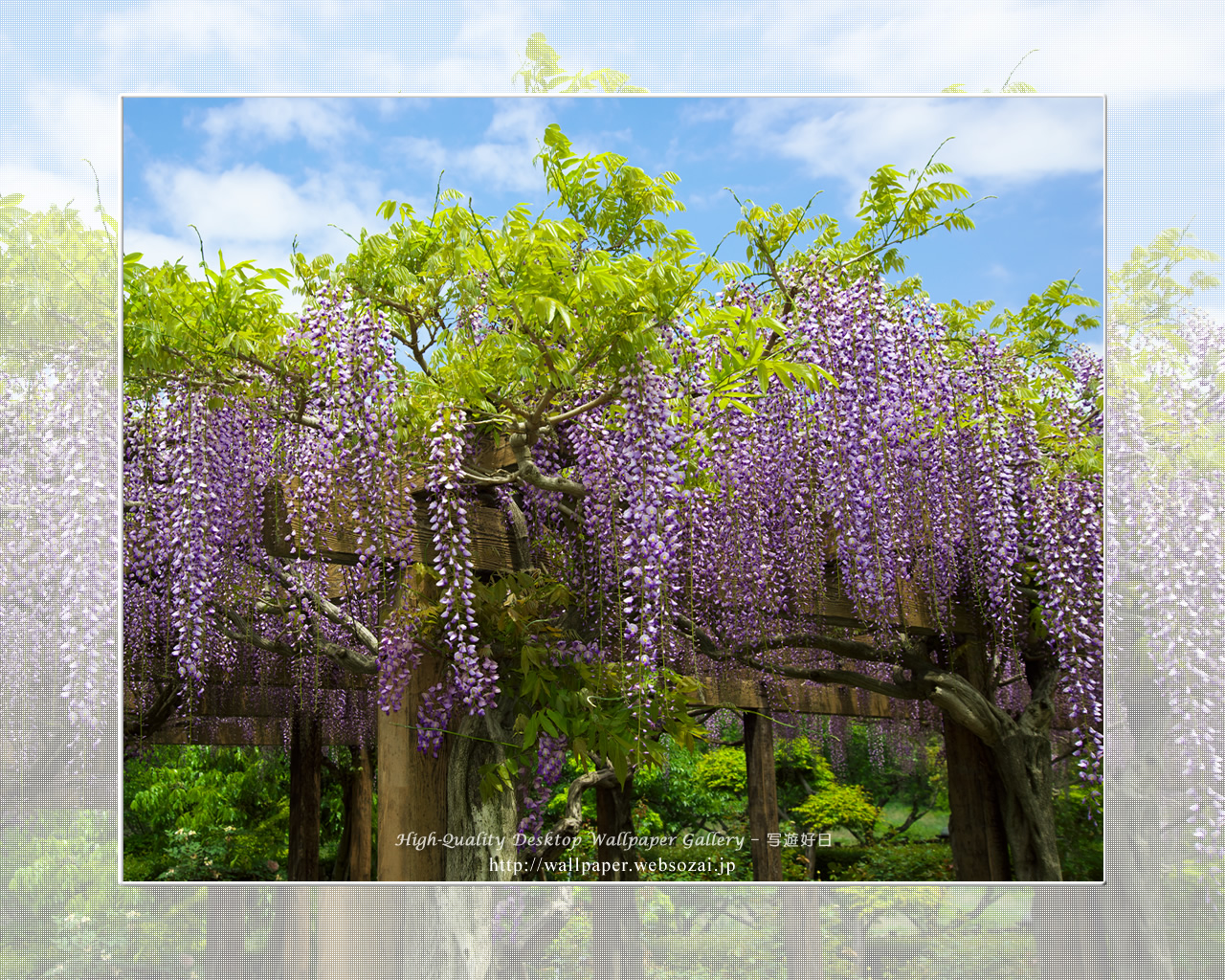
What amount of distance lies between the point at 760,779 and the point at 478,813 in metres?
2.25

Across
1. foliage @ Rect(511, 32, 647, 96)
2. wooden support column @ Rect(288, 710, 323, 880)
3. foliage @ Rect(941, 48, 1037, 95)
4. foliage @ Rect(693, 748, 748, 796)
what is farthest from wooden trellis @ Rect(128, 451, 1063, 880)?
foliage @ Rect(941, 48, 1037, 95)

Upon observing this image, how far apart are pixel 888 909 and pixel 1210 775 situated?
1.08m

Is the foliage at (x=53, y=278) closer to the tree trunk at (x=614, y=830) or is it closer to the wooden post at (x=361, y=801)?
the tree trunk at (x=614, y=830)

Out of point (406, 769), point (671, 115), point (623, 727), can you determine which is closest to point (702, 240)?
point (671, 115)

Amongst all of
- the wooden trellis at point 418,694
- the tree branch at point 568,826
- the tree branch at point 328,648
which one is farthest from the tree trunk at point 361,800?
the tree branch at point 568,826

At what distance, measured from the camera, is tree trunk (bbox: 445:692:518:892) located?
9.89 ft

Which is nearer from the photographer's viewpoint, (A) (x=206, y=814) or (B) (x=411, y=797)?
(B) (x=411, y=797)

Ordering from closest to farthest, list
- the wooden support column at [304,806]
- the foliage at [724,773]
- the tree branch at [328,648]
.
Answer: the tree branch at [328,648]
the foliage at [724,773]
the wooden support column at [304,806]

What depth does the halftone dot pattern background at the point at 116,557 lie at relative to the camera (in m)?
3.04

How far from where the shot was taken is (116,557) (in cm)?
312

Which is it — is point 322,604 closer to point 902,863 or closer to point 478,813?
point 478,813

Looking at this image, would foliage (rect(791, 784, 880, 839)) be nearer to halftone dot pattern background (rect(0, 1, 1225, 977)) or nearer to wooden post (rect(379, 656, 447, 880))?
halftone dot pattern background (rect(0, 1, 1225, 977))

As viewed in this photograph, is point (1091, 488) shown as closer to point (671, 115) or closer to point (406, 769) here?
point (671, 115)

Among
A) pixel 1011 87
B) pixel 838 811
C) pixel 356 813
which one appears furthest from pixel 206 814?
pixel 1011 87
